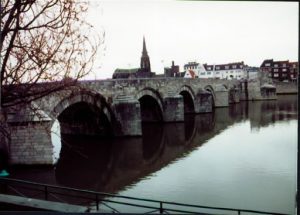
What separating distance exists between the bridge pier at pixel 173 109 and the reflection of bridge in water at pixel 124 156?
210 centimetres

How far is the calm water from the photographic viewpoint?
397 inches

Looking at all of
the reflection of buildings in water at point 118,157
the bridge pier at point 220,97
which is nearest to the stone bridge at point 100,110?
the reflection of buildings in water at point 118,157

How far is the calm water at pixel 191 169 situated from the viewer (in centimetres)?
1009

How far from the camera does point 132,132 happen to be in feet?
67.3

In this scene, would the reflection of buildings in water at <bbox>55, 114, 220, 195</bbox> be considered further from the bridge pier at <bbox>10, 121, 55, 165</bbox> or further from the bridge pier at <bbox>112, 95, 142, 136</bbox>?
the bridge pier at <bbox>10, 121, 55, 165</bbox>

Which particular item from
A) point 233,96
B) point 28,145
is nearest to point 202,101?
point 233,96

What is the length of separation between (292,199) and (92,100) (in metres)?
11.7

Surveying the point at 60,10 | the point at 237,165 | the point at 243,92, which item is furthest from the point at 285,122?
the point at 243,92

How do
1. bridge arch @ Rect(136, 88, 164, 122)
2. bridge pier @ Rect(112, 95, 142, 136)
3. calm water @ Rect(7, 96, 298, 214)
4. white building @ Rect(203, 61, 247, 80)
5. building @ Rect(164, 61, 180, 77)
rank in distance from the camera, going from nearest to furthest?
calm water @ Rect(7, 96, 298, 214) → bridge pier @ Rect(112, 95, 142, 136) → bridge arch @ Rect(136, 88, 164, 122) → building @ Rect(164, 61, 180, 77) → white building @ Rect(203, 61, 247, 80)

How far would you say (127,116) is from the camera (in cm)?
2022

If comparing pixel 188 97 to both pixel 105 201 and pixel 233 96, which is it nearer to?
pixel 233 96

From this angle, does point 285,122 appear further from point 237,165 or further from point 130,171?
point 130,171

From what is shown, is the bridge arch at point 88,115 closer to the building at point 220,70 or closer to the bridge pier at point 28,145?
the bridge pier at point 28,145

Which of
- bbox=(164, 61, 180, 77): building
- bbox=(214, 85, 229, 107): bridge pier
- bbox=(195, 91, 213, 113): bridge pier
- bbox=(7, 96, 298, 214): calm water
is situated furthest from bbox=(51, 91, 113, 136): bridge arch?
bbox=(164, 61, 180, 77): building
